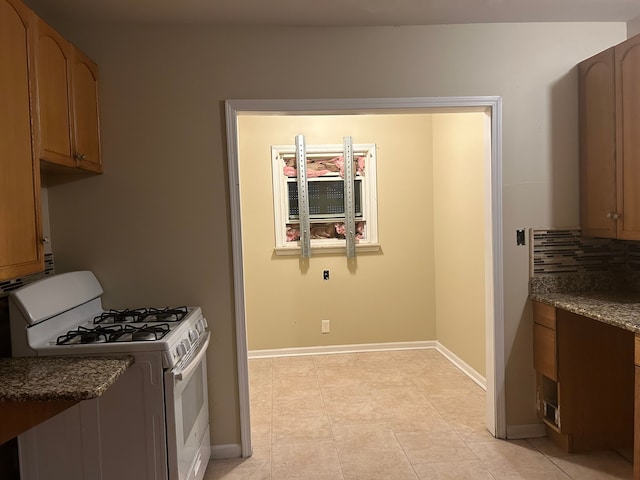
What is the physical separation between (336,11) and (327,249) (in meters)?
2.54

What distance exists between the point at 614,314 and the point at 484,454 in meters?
1.10

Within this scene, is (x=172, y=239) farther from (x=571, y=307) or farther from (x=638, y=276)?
(x=638, y=276)

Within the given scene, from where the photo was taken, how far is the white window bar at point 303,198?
4566 millimetres

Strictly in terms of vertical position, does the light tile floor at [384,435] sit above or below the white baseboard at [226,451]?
below

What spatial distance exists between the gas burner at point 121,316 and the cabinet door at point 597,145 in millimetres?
2572

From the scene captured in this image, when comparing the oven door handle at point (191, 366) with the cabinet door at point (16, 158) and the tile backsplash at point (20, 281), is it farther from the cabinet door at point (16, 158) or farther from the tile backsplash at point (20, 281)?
the tile backsplash at point (20, 281)

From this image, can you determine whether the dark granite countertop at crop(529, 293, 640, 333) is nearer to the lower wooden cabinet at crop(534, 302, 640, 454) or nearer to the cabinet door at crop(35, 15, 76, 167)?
the lower wooden cabinet at crop(534, 302, 640, 454)

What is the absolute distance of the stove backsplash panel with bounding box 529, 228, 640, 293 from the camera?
2.86m

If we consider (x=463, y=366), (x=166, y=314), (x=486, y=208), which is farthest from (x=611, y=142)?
(x=166, y=314)

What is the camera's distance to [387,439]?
9.59 feet

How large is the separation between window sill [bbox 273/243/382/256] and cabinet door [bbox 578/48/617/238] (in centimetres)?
215

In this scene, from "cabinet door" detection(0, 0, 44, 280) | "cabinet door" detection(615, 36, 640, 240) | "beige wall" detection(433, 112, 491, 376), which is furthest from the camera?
"beige wall" detection(433, 112, 491, 376)

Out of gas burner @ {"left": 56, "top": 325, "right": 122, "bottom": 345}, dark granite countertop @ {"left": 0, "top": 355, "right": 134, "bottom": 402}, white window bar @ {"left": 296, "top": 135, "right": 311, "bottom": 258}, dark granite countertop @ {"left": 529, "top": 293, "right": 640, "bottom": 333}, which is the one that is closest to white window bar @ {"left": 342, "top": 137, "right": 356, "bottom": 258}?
white window bar @ {"left": 296, "top": 135, "right": 311, "bottom": 258}

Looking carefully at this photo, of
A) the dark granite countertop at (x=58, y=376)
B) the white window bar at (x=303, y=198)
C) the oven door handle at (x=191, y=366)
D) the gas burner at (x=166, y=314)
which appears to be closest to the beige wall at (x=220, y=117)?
the gas burner at (x=166, y=314)
